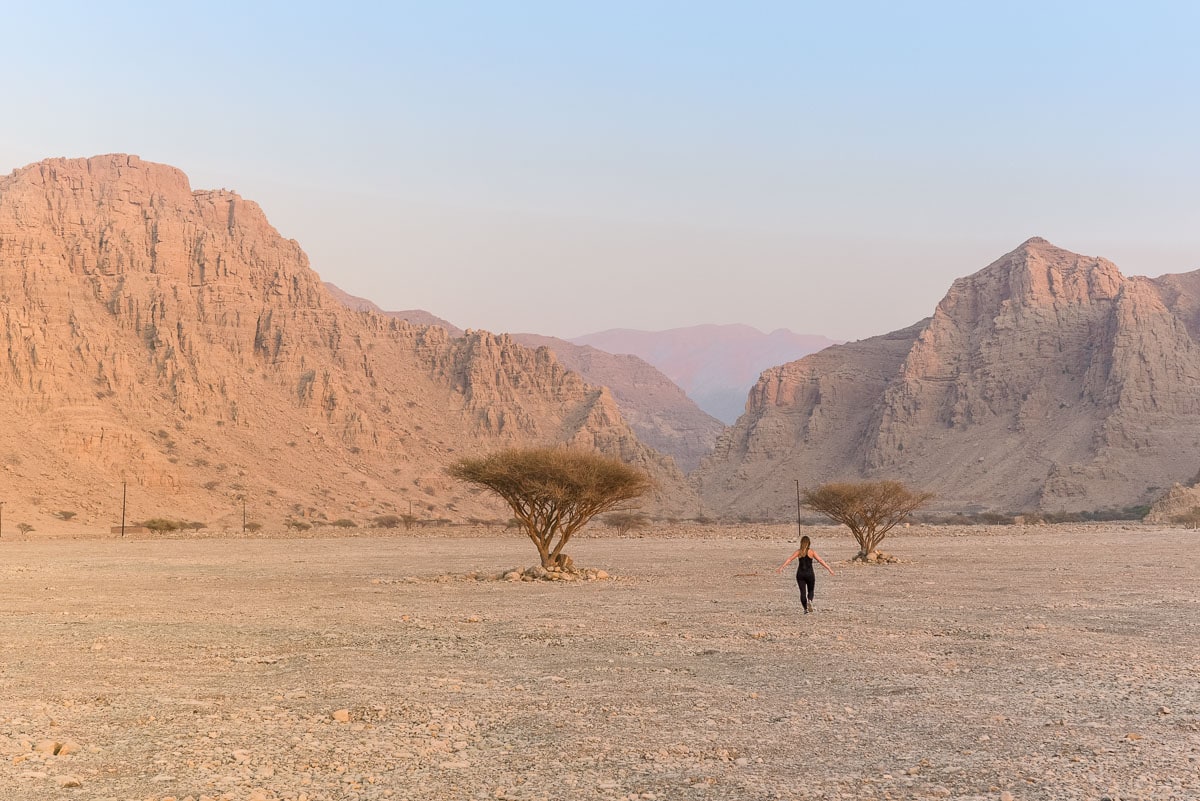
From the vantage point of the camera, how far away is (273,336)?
97.6 meters

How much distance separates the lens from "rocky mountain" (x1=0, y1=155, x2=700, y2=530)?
7544 centimetres

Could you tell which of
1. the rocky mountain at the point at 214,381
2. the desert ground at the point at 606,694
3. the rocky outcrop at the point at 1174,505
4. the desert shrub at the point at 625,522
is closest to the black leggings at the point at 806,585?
the desert ground at the point at 606,694

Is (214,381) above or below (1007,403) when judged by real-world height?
below

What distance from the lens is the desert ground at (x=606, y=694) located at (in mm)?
7742

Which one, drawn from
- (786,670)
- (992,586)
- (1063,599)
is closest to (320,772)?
(786,670)

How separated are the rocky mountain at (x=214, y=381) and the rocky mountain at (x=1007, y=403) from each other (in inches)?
830

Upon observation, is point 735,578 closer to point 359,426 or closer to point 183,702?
point 183,702

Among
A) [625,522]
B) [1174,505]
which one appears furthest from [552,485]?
[1174,505]

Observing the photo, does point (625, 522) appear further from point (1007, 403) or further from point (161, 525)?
point (1007, 403)

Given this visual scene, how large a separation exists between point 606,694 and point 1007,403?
109931 mm

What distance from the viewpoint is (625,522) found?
7931 centimetres

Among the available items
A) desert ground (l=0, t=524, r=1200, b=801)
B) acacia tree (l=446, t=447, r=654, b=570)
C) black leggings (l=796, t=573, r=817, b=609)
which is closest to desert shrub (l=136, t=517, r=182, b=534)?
acacia tree (l=446, t=447, r=654, b=570)

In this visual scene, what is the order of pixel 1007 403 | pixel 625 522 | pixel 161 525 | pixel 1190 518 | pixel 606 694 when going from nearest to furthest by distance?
pixel 606 694
pixel 161 525
pixel 1190 518
pixel 625 522
pixel 1007 403

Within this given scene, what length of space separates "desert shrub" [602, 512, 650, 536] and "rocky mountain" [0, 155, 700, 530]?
15364 mm
